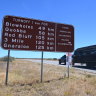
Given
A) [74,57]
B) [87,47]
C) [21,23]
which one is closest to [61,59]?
[74,57]

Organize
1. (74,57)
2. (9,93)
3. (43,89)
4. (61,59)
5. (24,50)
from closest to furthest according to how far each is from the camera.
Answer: (9,93)
(43,89)
(24,50)
(74,57)
(61,59)

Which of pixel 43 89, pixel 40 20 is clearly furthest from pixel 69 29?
pixel 43 89

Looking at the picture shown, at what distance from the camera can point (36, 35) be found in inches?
544

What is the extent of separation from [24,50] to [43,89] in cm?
329

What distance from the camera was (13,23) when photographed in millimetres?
12992

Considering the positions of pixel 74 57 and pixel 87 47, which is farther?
pixel 74 57

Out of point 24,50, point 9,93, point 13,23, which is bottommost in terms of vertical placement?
point 9,93

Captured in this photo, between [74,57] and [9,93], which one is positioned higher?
[74,57]

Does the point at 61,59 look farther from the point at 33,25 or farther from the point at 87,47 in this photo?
the point at 33,25

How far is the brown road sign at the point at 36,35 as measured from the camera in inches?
504

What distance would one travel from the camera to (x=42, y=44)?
14.1 metres

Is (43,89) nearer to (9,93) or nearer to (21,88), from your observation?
(21,88)

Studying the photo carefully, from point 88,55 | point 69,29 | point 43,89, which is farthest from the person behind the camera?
point 88,55

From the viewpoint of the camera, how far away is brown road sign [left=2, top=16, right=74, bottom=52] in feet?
42.0
